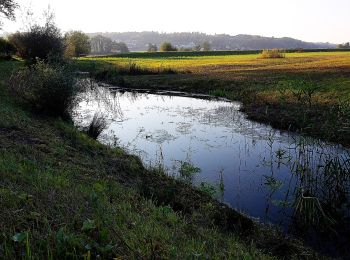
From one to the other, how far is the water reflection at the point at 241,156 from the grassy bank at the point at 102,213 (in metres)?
1.21

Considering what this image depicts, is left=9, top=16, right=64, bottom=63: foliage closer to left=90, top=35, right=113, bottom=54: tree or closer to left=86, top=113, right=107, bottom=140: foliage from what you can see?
left=86, top=113, right=107, bottom=140: foliage

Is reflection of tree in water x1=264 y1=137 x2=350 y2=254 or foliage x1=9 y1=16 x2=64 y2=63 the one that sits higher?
foliage x1=9 y1=16 x2=64 y2=63

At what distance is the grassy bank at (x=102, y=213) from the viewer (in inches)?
177

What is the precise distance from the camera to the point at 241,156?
14.2 metres

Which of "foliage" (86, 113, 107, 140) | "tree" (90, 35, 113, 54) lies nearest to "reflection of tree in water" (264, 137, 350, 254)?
"foliage" (86, 113, 107, 140)

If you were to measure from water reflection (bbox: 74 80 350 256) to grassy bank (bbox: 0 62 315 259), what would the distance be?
3.96 ft

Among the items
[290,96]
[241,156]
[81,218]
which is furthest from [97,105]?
[81,218]

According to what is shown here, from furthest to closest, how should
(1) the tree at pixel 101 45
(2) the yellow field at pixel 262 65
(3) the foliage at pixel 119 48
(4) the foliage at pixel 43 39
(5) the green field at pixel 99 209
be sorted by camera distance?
1. (3) the foliage at pixel 119 48
2. (1) the tree at pixel 101 45
3. (4) the foliage at pixel 43 39
4. (2) the yellow field at pixel 262 65
5. (5) the green field at pixel 99 209

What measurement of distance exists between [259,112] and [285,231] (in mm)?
13821

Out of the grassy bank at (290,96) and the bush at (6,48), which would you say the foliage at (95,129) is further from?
the bush at (6,48)

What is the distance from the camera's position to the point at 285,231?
28.6 ft

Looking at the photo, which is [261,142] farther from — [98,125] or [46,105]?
[46,105]

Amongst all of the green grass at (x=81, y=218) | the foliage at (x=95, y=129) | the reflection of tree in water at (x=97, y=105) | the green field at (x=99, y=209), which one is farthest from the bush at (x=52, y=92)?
the green grass at (x=81, y=218)

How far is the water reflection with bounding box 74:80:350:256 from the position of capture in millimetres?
9633
